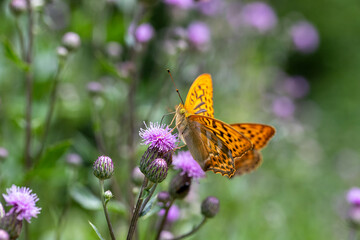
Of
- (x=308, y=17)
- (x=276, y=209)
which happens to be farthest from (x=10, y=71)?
(x=308, y=17)

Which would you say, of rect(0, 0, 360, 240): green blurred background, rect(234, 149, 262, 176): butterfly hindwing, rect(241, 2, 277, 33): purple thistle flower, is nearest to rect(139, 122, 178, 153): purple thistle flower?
rect(0, 0, 360, 240): green blurred background

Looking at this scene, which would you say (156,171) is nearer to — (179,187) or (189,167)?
(179,187)

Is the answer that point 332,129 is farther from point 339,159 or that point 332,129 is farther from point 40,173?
point 40,173

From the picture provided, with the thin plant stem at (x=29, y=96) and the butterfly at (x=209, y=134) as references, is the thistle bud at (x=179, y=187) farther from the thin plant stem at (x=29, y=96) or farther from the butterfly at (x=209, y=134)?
the thin plant stem at (x=29, y=96)

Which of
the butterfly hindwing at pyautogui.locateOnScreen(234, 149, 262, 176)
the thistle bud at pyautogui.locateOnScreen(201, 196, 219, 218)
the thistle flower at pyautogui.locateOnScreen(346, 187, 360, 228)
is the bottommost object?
the thistle flower at pyautogui.locateOnScreen(346, 187, 360, 228)

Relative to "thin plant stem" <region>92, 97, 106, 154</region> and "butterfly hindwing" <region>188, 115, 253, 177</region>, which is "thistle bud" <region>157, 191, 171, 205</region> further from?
"thin plant stem" <region>92, 97, 106, 154</region>

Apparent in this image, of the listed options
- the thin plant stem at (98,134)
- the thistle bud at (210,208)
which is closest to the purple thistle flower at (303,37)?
the thin plant stem at (98,134)

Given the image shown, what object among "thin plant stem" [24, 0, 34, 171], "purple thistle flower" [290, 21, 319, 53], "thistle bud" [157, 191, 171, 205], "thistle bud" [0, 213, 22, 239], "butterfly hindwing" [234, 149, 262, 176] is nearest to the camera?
"thistle bud" [0, 213, 22, 239]

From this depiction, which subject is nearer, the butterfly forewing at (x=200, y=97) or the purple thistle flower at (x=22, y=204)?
the purple thistle flower at (x=22, y=204)
